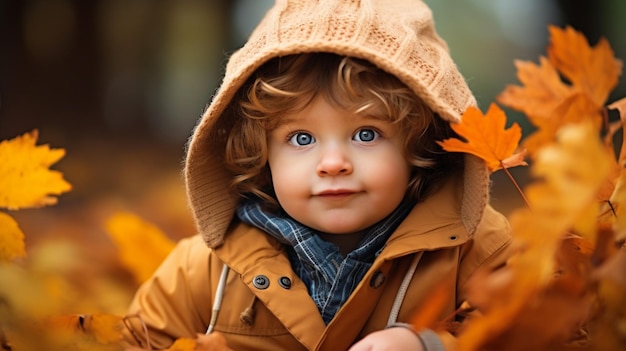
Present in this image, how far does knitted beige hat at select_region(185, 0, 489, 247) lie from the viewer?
1412 mm

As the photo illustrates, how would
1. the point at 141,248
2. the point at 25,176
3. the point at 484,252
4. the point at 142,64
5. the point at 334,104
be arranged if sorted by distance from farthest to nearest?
the point at 142,64, the point at 141,248, the point at 484,252, the point at 334,104, the point at 25,176

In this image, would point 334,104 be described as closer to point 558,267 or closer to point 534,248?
point 558,267

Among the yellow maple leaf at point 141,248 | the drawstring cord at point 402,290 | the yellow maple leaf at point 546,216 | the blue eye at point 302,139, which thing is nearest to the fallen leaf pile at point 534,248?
the yellow maple leaf at point 546,216

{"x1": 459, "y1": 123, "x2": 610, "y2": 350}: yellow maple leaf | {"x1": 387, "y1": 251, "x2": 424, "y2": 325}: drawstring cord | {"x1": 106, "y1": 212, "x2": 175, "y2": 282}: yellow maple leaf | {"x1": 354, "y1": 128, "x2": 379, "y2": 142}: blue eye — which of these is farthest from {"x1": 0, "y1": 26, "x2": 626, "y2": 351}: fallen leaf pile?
{"x1": 106, "y1": 212, "x2": 175, "y2": 282}: yellow maple leaf

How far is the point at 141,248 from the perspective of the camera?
7.74 ft

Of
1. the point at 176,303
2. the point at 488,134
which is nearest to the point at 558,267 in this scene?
the point at 488,134

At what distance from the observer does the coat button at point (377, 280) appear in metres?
1.47

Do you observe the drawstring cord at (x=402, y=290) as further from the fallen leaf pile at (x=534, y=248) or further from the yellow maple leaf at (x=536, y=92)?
the yellow maple leaf at (x=536, y=92)

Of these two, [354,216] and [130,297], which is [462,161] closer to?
[354,216]

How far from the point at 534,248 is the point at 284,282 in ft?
2.45

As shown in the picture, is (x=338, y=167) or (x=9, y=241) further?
(x=338, y=167)

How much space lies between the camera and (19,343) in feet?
3.55

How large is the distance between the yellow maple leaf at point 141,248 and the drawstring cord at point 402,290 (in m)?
0.90

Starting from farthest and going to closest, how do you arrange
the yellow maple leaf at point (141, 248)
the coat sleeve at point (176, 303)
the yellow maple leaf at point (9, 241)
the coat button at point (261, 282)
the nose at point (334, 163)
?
the yellow maple leaf at point (141, 248), the coat sleeve at point (176, 303), the coat button at point (261, 282), the nose at point (334, 163), the yellow maple leaf at point (9, 241)
